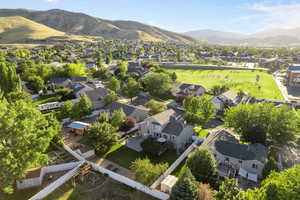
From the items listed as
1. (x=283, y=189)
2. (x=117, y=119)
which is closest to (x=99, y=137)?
(x=117, y=119)

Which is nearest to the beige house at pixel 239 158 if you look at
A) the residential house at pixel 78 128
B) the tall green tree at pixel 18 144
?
the residential house at pixel 78 128

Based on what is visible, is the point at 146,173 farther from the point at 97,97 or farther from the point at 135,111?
the point at 97,97

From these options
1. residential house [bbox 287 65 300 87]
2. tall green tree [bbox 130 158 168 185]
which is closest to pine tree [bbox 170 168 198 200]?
tall green tree [bbox 130 158 168 185]

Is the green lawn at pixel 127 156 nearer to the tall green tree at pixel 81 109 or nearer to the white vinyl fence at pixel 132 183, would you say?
the white vinyl fence at pixel 132 183

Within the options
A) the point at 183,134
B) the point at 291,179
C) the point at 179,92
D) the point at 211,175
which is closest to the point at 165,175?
the point at 211,175

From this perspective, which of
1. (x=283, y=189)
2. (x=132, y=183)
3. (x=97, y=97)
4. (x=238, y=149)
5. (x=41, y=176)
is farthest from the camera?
(x=97, y=97)
